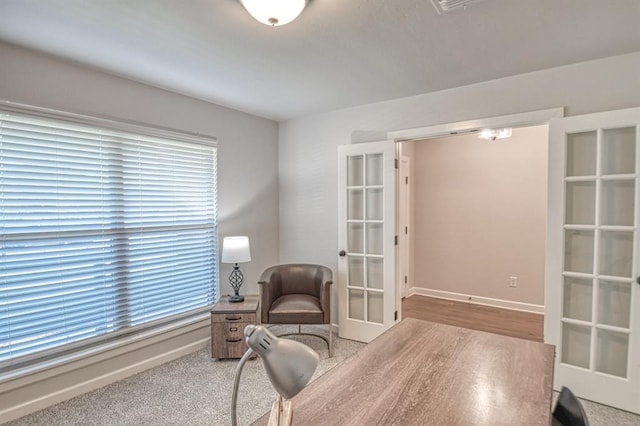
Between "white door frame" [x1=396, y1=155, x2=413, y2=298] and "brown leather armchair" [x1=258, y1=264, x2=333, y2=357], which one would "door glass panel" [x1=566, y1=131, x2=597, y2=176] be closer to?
"brown leather armchair" [x1=258, y1=264, x2=333, y2=357]

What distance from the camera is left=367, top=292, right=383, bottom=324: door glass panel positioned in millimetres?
3578

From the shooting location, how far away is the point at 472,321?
419 centimetres

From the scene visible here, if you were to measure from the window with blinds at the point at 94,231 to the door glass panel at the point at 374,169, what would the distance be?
5.50 feet

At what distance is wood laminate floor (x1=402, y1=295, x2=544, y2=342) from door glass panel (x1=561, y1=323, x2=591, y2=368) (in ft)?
3.47

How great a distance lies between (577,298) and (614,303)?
0.21 metres

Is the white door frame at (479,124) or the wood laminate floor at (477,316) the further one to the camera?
the wood laminate floor at (477,316)

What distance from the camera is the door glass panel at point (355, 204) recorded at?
3676mm

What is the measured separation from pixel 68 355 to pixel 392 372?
2460 millimetres

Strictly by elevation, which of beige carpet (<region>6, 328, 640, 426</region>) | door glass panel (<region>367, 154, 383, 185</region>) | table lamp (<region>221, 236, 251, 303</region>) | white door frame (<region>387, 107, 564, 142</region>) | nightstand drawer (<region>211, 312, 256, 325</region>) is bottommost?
beige carpet (<region>6, 328, 640, 426</region>)

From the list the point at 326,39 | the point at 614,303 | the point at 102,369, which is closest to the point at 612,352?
the point at 614,303

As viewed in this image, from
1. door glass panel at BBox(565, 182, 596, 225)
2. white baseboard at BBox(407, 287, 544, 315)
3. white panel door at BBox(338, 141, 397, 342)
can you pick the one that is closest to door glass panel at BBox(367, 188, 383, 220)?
white panel door at BBox(338, 141, 397, 342)

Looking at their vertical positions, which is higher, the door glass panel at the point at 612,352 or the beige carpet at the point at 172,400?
the door glass panel at the point at 612,352

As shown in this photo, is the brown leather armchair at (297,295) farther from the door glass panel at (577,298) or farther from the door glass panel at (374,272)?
the door glass panel at (577,298)

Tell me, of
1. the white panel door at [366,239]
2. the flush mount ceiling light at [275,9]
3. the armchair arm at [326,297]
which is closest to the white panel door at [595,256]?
the white panel door at [366,239]
